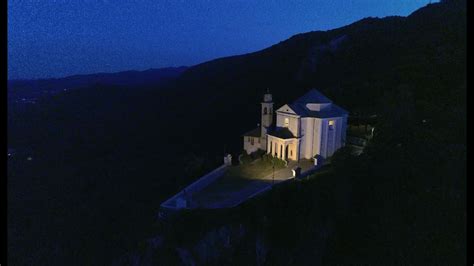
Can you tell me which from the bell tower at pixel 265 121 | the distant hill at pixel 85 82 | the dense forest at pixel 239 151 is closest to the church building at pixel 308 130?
the bell tower at pixel 265 121

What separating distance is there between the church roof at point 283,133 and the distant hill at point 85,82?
6103cm

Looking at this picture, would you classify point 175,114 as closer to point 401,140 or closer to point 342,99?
point 342,99

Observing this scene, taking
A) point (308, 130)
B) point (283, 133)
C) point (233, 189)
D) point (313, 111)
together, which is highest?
point (313, 111)

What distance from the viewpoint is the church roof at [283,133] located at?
27062 millimetres

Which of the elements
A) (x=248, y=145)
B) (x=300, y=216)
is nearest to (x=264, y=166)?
(x=248, y=145)

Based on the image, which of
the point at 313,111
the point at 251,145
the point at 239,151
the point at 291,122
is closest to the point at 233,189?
the point at 291,122

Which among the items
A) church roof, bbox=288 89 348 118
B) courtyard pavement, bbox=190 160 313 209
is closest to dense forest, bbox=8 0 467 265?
courtyard pavement, bbox=190 160 313 209

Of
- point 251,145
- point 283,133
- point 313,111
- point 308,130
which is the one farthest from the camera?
point 251,145

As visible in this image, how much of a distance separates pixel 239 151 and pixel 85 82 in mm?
78820

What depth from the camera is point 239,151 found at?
140ft

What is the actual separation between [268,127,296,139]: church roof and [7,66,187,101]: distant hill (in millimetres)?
61034

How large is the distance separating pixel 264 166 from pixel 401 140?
9.71 m

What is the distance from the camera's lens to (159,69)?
132875mm

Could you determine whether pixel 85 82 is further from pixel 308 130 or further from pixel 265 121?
pixel 308 130
